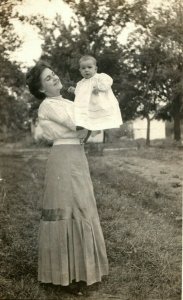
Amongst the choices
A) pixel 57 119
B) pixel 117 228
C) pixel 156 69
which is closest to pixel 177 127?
pixel 156 69

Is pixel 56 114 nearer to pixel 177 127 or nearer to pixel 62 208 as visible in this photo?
pixel 62 208

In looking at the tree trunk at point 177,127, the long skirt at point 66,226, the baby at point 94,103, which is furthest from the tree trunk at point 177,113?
the long skirt at point 66,226

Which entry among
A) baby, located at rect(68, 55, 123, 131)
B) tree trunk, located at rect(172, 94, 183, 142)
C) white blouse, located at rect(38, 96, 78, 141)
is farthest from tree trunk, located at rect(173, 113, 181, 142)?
white blouse, located at rect(38, 96, 78, 141)

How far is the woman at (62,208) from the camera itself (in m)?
2.05

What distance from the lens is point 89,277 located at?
2.06 m

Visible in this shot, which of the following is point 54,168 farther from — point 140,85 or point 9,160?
point 140,85

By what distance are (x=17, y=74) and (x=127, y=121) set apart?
0.94 metres

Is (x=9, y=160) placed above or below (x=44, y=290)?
above

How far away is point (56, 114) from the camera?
2008mm

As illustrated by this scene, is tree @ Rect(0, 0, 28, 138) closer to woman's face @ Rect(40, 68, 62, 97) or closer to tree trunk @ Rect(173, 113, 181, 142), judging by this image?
woman's face @ Rect(40, 68, 62, 97)

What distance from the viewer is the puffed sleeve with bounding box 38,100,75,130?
6.53ft

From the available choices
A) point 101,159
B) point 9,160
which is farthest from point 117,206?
point 9,160

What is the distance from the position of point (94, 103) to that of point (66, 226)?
0.68 metres

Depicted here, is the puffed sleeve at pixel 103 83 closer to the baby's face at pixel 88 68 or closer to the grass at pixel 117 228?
the baby's face at pixel 88 68
